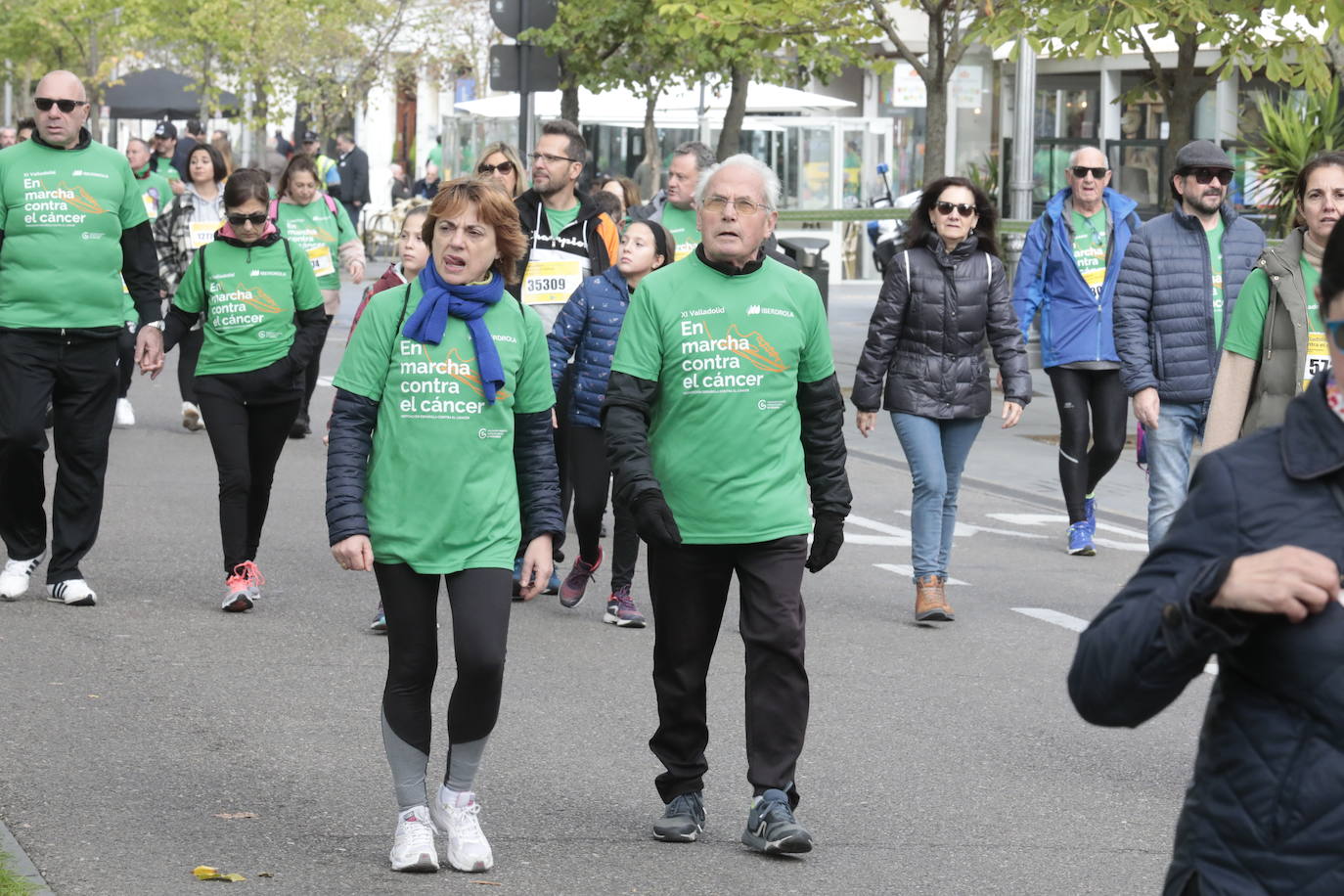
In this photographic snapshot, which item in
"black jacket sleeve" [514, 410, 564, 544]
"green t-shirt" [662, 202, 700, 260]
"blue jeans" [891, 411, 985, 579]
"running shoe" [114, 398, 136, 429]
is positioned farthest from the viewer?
"running shoe" [114, 398, 136, 429]

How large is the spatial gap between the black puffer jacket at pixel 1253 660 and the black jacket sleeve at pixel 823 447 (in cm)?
317

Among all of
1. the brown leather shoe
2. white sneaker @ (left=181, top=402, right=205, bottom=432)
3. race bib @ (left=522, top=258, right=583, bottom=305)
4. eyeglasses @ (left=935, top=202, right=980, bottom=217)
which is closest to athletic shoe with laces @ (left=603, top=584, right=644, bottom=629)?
the brown leather shoe

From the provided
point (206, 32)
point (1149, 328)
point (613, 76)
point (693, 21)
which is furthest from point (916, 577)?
point (206, 32)

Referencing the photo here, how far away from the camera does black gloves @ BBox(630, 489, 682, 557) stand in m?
5.66

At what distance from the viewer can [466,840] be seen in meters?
5.45

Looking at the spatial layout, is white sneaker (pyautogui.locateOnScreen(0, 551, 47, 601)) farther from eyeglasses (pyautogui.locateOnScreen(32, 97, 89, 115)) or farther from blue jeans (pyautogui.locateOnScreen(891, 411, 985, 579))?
blue jeans (pyautogui.locateOnScreen(891, 411, 985, 579))

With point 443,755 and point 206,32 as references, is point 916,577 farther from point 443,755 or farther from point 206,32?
point 206,32

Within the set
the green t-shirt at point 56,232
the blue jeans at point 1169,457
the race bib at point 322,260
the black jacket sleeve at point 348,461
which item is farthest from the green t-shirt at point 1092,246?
the black jacket sleeve at point 348,461

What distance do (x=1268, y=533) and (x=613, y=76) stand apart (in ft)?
70.9

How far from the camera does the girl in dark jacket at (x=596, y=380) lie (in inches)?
345

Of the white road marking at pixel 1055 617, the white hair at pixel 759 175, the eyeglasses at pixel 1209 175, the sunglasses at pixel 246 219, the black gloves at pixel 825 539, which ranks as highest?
the eyeglasses at pixel 1209 175

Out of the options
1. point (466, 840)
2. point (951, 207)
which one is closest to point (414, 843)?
point (466, 840)

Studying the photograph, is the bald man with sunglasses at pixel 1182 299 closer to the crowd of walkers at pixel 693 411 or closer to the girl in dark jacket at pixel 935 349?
the crowd of walkers at pixel 693 411

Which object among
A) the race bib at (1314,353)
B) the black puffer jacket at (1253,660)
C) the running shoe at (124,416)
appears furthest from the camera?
the running shoe at (124,416)
